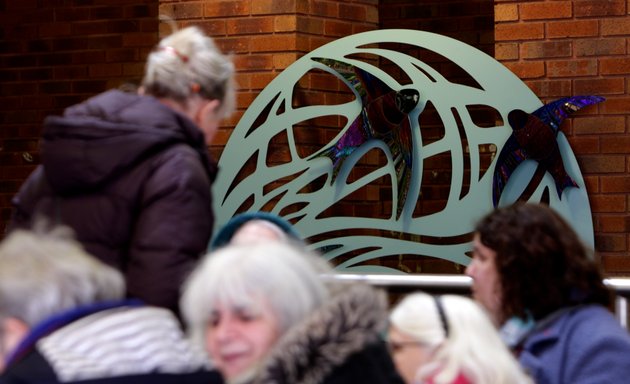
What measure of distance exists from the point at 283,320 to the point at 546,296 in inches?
49.9

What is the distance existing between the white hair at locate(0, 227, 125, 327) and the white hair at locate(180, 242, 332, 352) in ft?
0.81

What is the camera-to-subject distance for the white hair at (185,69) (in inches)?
141

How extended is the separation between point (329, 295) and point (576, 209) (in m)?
3.71

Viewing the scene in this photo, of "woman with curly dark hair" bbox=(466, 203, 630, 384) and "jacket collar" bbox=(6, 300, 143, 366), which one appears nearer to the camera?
"jacket collar" bbox=(6, 300, 143, 366)

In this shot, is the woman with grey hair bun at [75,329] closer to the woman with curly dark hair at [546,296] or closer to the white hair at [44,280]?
the white hair at [44,280]

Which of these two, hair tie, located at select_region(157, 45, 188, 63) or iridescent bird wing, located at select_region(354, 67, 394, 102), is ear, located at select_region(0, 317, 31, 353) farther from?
iridescent bird wing, located at select_region(354, 67, 394, 102)

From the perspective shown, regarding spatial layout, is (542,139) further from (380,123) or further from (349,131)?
(349,131)

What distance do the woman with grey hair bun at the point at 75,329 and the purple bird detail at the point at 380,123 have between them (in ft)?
12.2

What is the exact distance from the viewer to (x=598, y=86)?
604cm

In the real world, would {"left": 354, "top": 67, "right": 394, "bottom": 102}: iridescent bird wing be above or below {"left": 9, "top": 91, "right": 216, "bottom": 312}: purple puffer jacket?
above

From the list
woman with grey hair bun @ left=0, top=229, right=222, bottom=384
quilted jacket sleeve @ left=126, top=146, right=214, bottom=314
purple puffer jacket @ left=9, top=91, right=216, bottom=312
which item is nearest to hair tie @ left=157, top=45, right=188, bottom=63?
purple puffer jacket @ left=9, top=91, right=216, bottom=312

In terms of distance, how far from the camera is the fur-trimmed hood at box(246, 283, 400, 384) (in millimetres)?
2318

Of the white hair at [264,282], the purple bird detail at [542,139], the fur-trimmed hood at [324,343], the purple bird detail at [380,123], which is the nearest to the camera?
the fur-trimmed hood at [324,343]

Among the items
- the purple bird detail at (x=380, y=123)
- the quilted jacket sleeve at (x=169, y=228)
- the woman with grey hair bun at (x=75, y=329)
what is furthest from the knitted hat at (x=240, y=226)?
the purple bird detail at (x=380, y=123)
